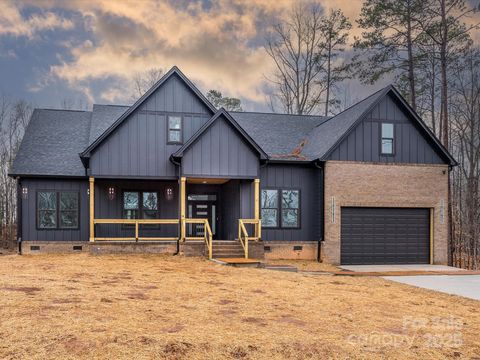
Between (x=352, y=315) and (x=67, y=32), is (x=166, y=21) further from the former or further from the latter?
(x=352, y=315)

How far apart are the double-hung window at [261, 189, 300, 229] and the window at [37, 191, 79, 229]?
8.15m

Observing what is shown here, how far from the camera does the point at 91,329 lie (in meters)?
6.48

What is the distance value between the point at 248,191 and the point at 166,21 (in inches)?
509

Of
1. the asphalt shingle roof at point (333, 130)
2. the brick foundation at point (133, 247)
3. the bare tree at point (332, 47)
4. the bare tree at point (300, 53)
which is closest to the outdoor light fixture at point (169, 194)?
the brick foundation at point (133, 247)

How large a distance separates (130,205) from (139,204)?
390mm

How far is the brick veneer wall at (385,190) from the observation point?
18281 millimetres

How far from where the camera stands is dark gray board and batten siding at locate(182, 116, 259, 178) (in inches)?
680

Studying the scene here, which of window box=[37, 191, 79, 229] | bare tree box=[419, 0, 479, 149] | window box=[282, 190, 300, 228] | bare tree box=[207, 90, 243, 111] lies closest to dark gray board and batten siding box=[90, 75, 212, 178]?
window box=[37, 191, 79, 229]

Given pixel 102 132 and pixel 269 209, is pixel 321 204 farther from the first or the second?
pixel 102 132

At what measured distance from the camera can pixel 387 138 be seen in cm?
1897

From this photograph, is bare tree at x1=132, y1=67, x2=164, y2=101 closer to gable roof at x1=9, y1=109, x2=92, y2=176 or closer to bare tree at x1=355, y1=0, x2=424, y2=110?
gable roof at x1=9, y1=109, x2=92, y2=176

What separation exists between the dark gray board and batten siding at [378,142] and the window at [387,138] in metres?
0.18

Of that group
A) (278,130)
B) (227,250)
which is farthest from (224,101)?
(227,250)

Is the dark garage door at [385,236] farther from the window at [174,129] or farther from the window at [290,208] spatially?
the window at [174,129]
